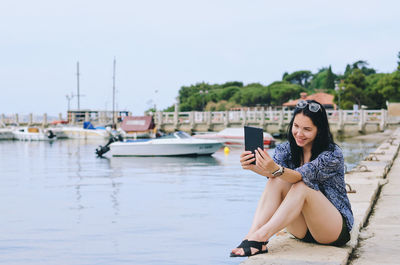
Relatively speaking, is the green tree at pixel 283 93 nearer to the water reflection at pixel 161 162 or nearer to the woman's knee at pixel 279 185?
the water reflection at pixel 161 162

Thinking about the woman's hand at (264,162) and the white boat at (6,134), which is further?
the white boat at (6,134)

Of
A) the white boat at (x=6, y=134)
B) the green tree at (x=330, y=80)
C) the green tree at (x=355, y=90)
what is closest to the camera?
the white boat at (x=6, y=134)

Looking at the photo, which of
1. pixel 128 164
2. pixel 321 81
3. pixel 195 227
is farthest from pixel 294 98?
pixel 195 227

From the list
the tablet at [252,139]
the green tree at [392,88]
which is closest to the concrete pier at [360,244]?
the tablet at [252,139]

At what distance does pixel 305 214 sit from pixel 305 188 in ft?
0.78

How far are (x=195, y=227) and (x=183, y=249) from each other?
192cm

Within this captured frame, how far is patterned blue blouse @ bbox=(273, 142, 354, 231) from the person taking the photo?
398cm

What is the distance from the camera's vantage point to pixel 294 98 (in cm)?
10381

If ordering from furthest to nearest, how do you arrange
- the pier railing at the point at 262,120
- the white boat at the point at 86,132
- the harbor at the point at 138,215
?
the white boat at the point at 86,132 → the pier railing at the point at 262,120 → the harbor at the point at 138,215

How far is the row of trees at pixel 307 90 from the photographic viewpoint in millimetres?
62781

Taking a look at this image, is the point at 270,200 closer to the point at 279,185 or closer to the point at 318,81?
the point at 279,185

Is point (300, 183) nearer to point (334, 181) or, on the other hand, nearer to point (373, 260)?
point (334, 181)

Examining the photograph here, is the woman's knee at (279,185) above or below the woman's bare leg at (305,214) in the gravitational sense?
above

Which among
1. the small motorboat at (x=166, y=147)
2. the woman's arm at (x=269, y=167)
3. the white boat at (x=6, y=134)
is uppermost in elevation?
the woman's arm at (x=269, y=167)
